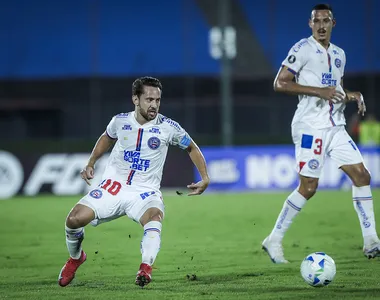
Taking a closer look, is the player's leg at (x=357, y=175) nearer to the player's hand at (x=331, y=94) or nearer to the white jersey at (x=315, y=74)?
the white jersey at (x=315, y=74)

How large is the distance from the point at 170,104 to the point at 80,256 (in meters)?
22.1

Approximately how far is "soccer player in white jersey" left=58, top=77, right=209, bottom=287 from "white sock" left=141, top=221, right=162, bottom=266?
14 millimetres

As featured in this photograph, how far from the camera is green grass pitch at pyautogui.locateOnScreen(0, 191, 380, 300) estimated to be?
21.9ft

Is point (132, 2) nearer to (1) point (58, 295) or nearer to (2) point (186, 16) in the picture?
(2) point (186, 16)

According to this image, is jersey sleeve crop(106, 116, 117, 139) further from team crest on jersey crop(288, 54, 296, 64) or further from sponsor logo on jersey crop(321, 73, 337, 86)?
sponsor logo on jersey crop(321, 73, 337, 86)

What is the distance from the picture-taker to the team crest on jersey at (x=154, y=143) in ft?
24.1

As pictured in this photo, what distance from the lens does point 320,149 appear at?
826 centimetres

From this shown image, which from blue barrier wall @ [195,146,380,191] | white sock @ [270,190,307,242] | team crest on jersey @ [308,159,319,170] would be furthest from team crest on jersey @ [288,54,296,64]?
blue barrier wall @ [195,146,380,191]

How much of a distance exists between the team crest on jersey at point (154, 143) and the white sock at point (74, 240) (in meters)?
0.95

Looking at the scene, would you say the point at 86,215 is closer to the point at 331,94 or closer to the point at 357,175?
the point at 331,94

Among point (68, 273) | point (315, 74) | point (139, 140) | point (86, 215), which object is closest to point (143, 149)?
point (139, 140)

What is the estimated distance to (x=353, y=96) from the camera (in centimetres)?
836

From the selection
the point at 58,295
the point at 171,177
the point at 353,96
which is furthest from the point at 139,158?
the point at 171,177

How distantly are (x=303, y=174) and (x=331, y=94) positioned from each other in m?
0.88
